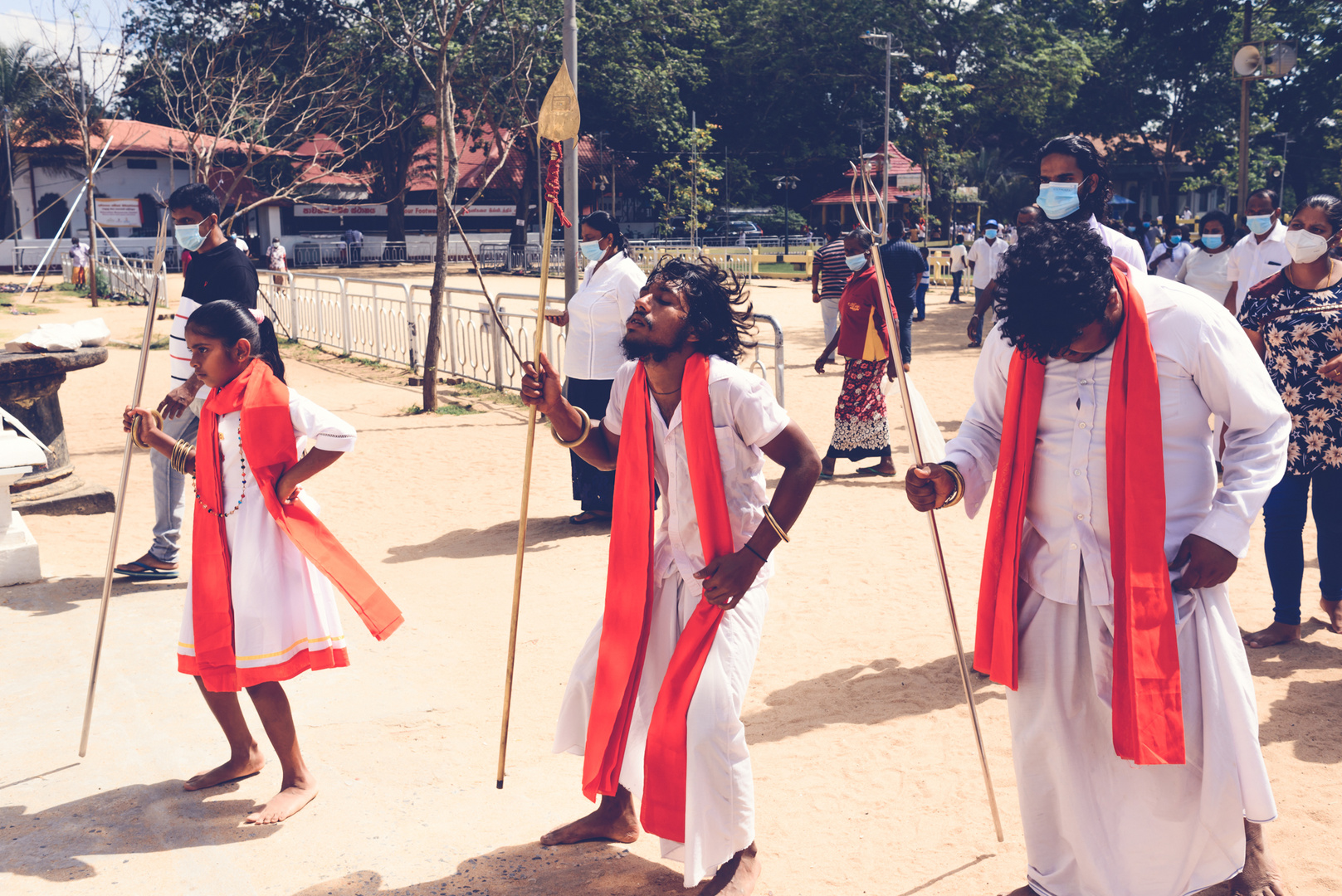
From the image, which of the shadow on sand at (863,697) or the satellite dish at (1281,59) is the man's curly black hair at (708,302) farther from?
the satellite dish at (1281,59)

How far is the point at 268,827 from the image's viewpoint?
3535 millimetres

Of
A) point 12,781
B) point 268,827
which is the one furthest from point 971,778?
point 12,781

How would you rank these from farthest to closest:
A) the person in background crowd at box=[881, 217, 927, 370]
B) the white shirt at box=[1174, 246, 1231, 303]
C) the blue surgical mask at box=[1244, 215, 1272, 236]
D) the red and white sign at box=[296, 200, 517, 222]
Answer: the red and white sign at box=[296, 200, 517, 222] < the white shirt at box=[1174, 246, 1231, 303] < the person in background crowd at box=[881, 217, 927, 370] < the blue surgical mask at box=[1244, 215, 1272, 236]

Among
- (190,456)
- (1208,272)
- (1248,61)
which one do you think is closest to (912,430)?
(190,456)

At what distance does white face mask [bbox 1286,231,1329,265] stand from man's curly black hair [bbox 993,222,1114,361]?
8.32ft

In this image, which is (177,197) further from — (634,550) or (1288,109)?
(1288,109)

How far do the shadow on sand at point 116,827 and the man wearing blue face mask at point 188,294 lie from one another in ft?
6.21

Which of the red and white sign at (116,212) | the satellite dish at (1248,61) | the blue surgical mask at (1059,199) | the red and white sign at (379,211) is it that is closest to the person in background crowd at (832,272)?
the satellite dish at (1248,61)

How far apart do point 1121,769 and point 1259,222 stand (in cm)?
587

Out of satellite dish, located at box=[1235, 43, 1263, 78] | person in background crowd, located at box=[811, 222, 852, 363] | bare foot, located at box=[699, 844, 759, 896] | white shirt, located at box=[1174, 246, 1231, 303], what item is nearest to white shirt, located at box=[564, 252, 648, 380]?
bare foot, located at box=[699, 844, 759, 896]

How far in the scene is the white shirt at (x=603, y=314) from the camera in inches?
263

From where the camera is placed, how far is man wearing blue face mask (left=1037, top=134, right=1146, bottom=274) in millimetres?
3838

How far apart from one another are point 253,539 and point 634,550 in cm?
122

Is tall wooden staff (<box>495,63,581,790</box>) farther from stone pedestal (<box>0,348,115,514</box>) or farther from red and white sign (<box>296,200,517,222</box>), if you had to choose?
red and white sign (<box>296,200,517,222</box>)
